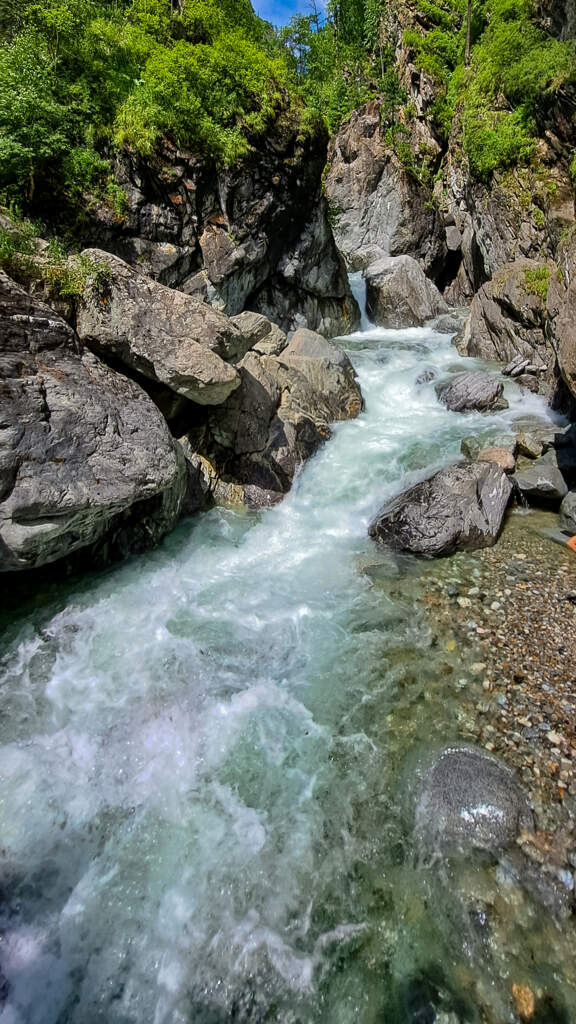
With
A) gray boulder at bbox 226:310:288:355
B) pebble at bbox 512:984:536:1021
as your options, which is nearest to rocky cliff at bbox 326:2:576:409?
gray boulder at bbox 226:310:288:355

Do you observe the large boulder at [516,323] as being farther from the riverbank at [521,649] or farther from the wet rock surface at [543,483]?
the riverbank at [521,649]

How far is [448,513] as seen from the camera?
26.6ft

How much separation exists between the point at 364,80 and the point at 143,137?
111 ft

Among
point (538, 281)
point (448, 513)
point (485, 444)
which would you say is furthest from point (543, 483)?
point (538, 281)

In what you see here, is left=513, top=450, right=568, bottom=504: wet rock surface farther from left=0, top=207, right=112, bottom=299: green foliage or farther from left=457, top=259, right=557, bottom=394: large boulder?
left=0, top=207, right=112, bottom=299: green foliage

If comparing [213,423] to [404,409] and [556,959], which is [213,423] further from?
[556,959]

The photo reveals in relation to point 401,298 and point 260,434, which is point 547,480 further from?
point 401,298

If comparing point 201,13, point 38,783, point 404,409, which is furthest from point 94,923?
point 201,13

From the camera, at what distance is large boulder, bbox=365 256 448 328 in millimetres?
22828

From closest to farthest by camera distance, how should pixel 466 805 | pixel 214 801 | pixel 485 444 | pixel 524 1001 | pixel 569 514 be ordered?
pixel 524 1001 < pixel 466 805 < pixel 214 801 < pixel 569 514 < pixel 485 444

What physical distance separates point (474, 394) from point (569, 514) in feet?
20.3

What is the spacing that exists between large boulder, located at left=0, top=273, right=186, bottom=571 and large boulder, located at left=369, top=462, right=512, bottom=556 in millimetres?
4347

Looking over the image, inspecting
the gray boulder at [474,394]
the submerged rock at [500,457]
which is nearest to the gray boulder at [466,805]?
the submerged rock at [500,457]

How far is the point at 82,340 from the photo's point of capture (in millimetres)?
7379
